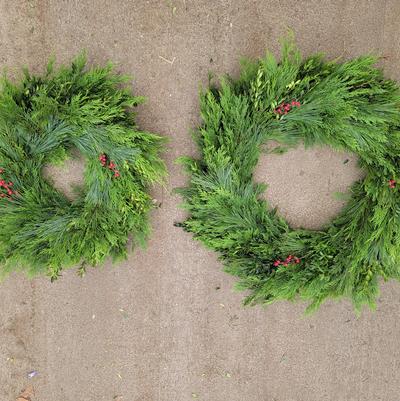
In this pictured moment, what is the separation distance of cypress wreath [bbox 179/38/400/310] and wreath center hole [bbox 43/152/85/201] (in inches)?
37.9

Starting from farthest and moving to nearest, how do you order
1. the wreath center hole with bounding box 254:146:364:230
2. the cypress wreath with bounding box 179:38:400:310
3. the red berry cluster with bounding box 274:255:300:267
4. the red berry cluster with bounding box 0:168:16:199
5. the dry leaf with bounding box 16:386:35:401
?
the dry leaf with bounding box 16:386:35:401 < the wreath center hole with bounding box 254:146:364:230 < the red berry cluster with bounding box 274:255:300:267 < the red berry cluster with bounding box 0:168:16:199 < the cypress wreath with bounding box 179:38:400:310

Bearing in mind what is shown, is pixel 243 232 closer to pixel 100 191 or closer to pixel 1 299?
pixel 100 191

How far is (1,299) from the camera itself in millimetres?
3246

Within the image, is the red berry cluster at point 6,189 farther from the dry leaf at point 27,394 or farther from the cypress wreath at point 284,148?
the dry leaf at point 27,394

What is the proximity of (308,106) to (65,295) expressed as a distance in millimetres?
2708

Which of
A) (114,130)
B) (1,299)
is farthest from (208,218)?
(1,299)

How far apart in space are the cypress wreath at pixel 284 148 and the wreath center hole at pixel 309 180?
9 centimetres

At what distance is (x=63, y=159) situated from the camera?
2.98 meters

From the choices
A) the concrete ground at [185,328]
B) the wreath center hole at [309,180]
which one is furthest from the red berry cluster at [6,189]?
the wreath center hole at [309,180]

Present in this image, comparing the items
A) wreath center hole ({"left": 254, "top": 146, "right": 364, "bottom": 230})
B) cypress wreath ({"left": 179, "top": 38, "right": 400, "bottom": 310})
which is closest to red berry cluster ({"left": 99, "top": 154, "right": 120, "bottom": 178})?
cypress wreath ({"left": 179, "top": 38, "right": 400, "bottom": 310})

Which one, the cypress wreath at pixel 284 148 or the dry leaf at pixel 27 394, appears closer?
the cypress wreath at pixel 284 148

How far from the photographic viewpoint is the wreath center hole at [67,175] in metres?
3.14

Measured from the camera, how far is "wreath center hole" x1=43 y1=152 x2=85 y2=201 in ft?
10.3

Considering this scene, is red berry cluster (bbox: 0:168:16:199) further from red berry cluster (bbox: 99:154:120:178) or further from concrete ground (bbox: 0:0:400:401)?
red berry cluster (bbox: 99:154:120:178)
